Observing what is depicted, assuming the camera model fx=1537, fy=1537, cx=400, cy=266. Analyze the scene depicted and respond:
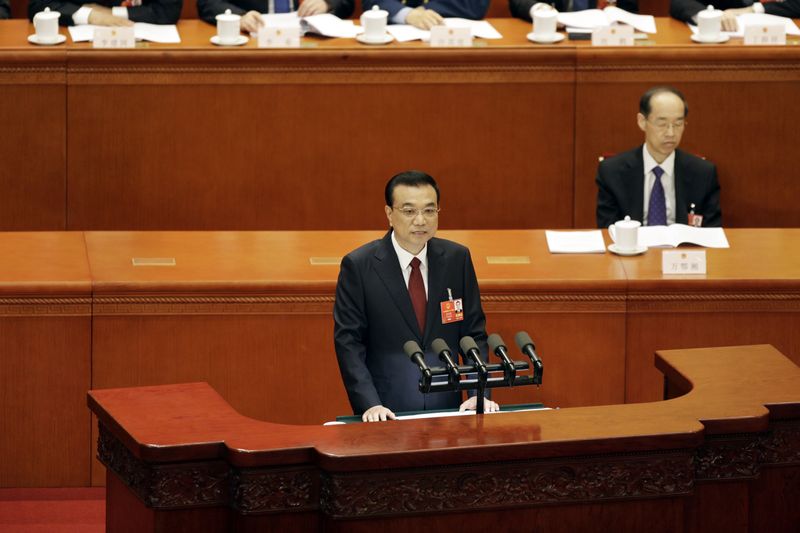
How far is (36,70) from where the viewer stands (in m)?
6.12

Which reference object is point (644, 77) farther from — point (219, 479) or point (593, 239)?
point (219, 479)

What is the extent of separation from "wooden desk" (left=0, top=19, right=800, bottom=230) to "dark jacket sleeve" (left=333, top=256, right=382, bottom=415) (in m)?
2.10

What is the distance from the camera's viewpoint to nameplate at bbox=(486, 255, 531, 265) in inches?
195

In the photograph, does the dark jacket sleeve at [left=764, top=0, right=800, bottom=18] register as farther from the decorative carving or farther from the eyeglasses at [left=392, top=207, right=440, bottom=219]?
the decorative carving

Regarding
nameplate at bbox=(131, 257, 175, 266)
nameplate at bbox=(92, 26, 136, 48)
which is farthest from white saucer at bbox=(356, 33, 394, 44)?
nameplate at bbox=(131, 257, 175, 266)

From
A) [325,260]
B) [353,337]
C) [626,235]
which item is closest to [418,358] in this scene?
[353,337]

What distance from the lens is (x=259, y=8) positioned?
7016mm

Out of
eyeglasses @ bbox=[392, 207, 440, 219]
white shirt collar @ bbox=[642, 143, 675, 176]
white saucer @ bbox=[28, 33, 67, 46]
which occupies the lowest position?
white shirt collar @ bbox=[642, 143, 675, 176]

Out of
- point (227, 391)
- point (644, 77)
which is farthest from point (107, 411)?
point (644, 77)

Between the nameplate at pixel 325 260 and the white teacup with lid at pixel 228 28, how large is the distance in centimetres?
164

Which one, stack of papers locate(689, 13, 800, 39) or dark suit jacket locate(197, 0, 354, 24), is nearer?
stack of papers locate(689, 13, 800, 39)

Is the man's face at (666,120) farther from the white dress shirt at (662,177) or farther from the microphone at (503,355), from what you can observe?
the microphone at (503,355)

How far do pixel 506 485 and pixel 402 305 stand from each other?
1.02 m

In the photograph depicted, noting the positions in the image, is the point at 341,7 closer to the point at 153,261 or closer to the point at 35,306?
the point at 153,261
